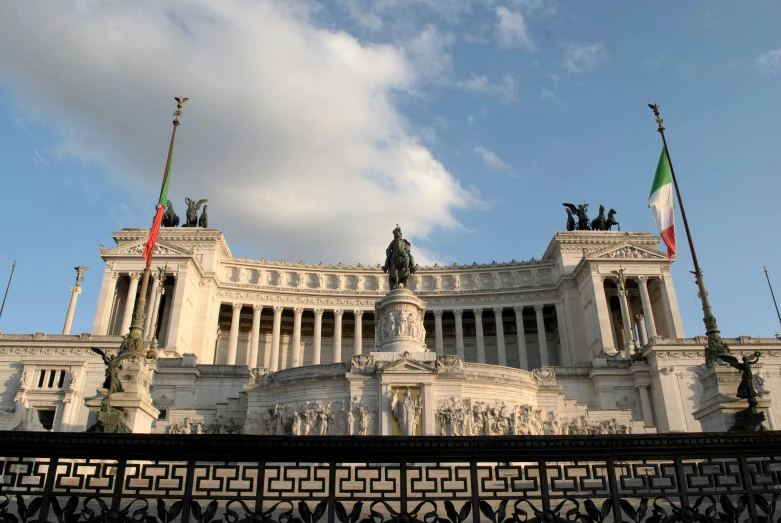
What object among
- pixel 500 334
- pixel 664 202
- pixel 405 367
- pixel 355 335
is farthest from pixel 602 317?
pixel 405 367

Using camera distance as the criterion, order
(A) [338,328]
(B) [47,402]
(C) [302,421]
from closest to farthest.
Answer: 1. (C) [302,421]
2. (B) [47,402]
3. (A) [338,328]

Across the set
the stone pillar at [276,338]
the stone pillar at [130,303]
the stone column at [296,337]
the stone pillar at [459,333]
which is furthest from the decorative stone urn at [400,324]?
the stone pillar at [130,303]

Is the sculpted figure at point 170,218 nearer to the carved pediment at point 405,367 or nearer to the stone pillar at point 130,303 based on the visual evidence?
the stone pillar at point 130,303

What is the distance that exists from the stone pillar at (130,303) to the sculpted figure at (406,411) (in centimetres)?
4053

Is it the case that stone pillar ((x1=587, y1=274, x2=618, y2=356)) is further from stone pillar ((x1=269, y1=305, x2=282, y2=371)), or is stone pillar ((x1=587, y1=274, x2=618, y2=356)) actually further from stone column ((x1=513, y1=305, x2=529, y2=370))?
stone pillar ((x1=269, y1=305, x2=282, y2=371))

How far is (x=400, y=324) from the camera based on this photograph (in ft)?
118

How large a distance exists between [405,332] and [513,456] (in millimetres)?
26921

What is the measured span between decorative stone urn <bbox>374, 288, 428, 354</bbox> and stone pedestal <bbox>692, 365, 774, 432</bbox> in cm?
1488

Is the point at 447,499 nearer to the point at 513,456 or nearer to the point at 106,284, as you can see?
the point at 513,456

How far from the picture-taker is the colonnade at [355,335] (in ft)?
226

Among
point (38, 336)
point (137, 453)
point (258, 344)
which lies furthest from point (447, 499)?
point (258, 344)

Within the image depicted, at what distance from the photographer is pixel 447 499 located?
9.08 meters

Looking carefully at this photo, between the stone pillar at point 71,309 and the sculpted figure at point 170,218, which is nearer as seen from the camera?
the stone pillar at point 71,309

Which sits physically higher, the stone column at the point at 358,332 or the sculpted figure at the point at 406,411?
the stone column at the point at 358,332
